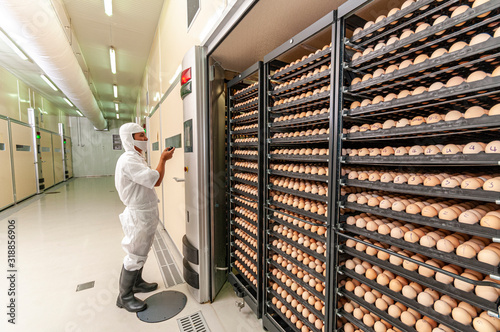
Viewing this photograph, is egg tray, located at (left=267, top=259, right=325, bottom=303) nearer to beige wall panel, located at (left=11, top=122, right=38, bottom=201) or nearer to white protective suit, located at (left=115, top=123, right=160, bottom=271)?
white protective suit, located at (left=115, top=123, right=160, bottom=271)

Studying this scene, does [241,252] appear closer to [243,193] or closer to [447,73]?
[243,193]

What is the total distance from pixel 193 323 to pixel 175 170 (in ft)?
6.78

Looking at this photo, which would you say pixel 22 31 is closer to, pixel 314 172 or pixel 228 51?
pixel 228 51

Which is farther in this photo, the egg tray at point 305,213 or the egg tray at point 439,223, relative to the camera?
the egg tray at point 305,213

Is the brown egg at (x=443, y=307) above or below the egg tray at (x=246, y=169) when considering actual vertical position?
below

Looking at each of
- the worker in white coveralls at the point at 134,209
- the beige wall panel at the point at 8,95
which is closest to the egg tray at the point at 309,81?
the worker in white coveralls at the point at 134,209

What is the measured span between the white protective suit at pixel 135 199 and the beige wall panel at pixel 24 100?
25.0 ft

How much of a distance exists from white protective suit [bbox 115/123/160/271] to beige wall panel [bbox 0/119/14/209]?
5.93 meters

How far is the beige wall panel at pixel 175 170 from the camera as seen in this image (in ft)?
9.70

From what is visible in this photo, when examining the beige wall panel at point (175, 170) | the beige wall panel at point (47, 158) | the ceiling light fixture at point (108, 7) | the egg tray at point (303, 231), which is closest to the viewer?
the egg tray at point (303, 231)

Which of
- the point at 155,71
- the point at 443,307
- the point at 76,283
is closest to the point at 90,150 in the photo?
the point at 155,71

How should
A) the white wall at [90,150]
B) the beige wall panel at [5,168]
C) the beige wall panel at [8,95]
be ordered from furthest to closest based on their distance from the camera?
1. the white wall at [90,150]
2. the beige wall panel at [8,95]
3. the beige wall panel at [5,168]

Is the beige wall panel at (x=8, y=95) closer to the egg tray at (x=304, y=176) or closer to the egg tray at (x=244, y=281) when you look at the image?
the egg tray at (x=244, y=281)

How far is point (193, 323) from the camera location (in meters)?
1.93
